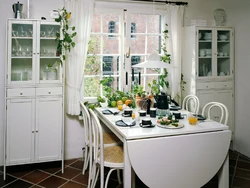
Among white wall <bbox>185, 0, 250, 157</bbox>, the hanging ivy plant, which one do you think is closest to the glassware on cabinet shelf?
the hanging ivy plant

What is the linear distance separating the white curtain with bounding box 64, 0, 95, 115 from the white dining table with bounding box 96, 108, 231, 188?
3.77 ft

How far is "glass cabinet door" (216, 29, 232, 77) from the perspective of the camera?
3887 millimetres

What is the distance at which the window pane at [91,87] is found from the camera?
364 cm

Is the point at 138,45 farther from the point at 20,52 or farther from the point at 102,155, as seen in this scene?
the point at 102,155

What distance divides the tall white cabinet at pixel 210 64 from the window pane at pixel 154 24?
0.42 metres

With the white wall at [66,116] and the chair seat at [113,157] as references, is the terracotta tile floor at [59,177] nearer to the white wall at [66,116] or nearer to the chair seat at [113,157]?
the white wall at [66,116]

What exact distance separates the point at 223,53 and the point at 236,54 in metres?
0.19

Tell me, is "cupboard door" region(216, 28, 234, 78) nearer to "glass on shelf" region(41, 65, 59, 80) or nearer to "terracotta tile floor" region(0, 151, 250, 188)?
"terracotta tile floor" region(0, 151, 250, 188)

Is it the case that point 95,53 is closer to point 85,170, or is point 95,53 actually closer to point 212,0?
point 85,170

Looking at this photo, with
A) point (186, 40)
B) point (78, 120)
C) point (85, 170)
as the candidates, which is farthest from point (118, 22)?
point (85, 170)

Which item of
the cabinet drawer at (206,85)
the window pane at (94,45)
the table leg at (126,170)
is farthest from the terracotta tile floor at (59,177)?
the window pane at (94,45)

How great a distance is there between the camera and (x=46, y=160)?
3182mm

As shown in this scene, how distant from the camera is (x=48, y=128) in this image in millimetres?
3158

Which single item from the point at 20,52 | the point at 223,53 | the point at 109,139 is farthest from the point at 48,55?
the point at 223,53
